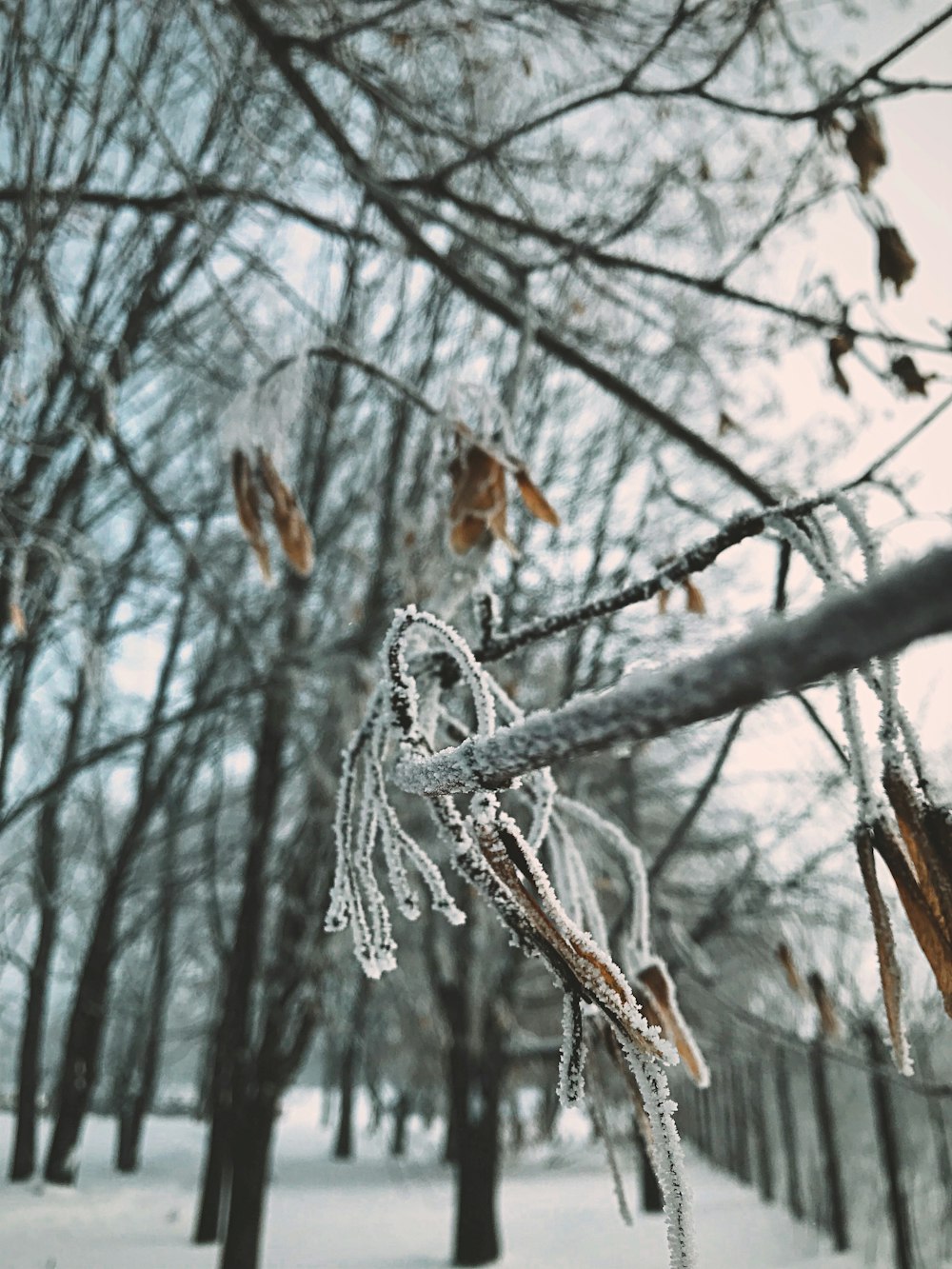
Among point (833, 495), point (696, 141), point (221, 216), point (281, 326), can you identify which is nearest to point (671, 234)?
point (696, 141)

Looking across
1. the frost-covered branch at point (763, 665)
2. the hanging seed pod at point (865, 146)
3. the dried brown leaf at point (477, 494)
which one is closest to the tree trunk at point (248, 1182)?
the dried brown leaf at point (477, 494)

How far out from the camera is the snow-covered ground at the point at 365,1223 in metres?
6.94

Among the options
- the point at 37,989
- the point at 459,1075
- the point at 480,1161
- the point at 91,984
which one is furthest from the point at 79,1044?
the point at 480,1161

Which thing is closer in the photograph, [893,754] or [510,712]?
[893,754]

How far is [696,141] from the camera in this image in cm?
291

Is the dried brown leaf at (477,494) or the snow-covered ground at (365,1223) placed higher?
the dried brown leaf at (477,494)

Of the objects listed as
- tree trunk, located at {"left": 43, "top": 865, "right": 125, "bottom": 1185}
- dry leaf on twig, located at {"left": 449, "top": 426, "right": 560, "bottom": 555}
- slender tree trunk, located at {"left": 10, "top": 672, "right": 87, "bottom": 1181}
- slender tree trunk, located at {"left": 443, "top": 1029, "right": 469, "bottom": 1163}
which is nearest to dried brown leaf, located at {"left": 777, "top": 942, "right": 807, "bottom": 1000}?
dry leaf on twig, located at {"left": 449, "top": 426, "right": 560, "bottom": 555}

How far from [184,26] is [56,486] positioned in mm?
2530

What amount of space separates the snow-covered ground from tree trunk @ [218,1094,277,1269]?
1178mm

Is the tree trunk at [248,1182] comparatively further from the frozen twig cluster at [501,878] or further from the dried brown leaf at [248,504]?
the frozen twig cluster at [501,878]

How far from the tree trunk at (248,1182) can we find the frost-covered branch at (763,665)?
614cm

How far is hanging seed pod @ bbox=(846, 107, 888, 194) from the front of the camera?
1.77m

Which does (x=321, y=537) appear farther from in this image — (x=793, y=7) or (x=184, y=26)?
(x=793, y=7)

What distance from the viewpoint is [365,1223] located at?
31.7 ft
